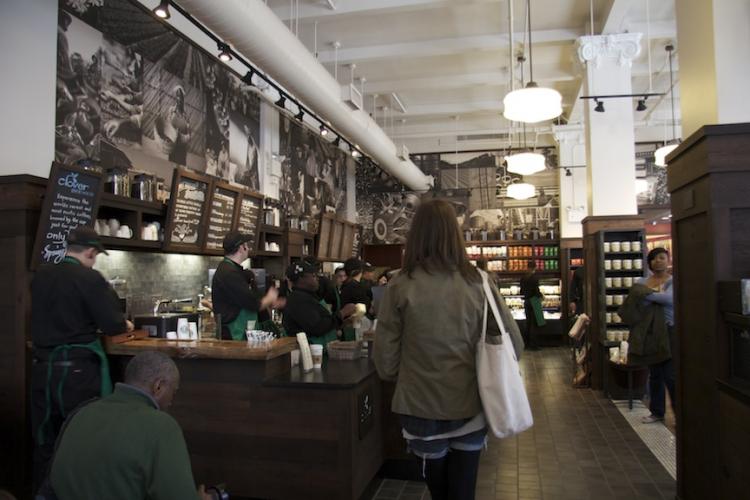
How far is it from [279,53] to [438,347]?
14.6ft

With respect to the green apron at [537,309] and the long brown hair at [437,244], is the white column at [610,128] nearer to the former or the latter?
the green apron at [537,309]

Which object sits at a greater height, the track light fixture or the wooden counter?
the track light fixture

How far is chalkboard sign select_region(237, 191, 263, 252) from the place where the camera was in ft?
24.9

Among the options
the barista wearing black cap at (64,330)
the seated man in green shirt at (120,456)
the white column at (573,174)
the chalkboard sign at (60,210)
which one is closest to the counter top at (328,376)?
the barista wearing black cap at (64,330)

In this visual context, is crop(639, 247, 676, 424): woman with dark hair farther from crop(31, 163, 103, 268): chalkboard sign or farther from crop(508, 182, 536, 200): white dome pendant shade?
crop(508, 182, 536, 200): white dome pendant shade

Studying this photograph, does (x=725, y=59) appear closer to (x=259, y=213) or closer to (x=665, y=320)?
(x=665, y=320)

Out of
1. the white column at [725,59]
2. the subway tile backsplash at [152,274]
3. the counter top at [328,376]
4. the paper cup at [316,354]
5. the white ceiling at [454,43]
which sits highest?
the white ceiling at [454,43]

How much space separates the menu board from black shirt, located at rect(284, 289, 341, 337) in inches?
254

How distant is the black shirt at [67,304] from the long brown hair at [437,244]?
2151 mm

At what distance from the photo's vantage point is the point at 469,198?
15234 mm

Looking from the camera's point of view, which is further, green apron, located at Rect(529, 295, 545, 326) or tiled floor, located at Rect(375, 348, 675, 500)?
green apron, located at Rect(529, 295, 545, 326)

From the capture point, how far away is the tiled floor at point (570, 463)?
3.96 metres

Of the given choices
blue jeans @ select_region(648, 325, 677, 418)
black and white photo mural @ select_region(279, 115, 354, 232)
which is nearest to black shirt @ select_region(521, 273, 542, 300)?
black and white photo mural @ select_region(279, 115, 354, 232)

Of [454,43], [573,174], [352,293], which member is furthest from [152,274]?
[573,174]
